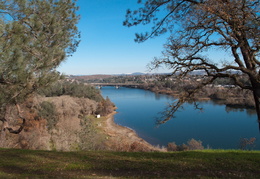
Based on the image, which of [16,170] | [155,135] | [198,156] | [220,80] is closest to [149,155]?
[198,156]

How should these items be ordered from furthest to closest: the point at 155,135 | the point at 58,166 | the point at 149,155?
the point at 155,135 → the point at 149,155 → the point at 58,166

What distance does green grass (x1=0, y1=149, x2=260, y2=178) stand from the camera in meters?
3.79

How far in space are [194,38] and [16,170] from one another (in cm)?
455

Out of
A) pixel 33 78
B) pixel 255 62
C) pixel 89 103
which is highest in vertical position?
pixel 255 62

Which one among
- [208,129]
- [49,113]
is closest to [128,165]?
[49,113]

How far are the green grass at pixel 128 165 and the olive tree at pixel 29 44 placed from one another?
1949 mm

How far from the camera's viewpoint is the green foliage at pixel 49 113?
20734 mm

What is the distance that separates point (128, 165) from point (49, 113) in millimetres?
19004

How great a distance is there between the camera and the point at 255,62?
423cm

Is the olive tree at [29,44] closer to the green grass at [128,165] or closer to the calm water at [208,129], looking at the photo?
the green grass at [128,165]

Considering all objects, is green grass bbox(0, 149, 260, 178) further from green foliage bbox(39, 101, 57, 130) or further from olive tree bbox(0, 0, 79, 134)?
green foliage bbox(39, 101, 57, 130)

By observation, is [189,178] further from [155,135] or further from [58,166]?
[155,135]

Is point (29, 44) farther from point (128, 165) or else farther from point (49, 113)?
point (49, 113)

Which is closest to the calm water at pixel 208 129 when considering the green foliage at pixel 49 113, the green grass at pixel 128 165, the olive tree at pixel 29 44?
the green foliage at pixel 49 113
